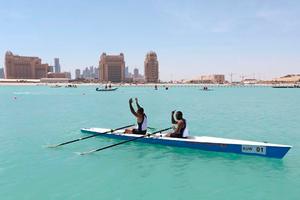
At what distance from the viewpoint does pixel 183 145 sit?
16.7 meters

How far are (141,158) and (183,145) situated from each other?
2.64m

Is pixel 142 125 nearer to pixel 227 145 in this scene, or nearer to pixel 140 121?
pixel 140 121

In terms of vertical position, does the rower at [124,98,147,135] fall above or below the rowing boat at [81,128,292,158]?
above

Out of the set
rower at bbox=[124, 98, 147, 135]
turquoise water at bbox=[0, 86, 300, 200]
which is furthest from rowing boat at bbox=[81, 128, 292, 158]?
rower at bbox=[124, 98, 147, 135]

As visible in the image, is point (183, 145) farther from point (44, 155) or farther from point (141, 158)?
point (44, 155)

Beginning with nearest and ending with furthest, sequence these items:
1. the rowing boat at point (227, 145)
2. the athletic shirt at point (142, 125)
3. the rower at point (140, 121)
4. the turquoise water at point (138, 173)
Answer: the turquoise water at point (138, 173), the rowing boat at point (227, 145), the rower at point (140, 121), the athletic shirt at point (142, 125)

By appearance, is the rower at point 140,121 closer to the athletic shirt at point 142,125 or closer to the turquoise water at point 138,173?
the athletic shirt at point 142,125

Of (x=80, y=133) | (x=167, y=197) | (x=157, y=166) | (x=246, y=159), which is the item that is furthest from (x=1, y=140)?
(x=246, y=159)

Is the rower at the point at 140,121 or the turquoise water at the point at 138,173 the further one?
the rower at the point at 140,121

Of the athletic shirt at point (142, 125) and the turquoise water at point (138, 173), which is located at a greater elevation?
the athletic shirt at point (142, 125)

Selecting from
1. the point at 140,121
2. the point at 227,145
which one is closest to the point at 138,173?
the point at 227,145

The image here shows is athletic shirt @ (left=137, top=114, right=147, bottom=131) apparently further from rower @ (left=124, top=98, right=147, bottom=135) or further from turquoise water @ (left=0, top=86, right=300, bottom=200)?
turquoise water @ (left=0, top=86, right=300, bottom=200)

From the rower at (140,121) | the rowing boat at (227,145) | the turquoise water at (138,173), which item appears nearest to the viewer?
the turquoise water at (138,173)

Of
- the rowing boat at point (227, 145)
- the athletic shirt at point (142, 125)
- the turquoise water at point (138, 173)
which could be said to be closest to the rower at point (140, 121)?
the athletic shirt at point (142, 125)
